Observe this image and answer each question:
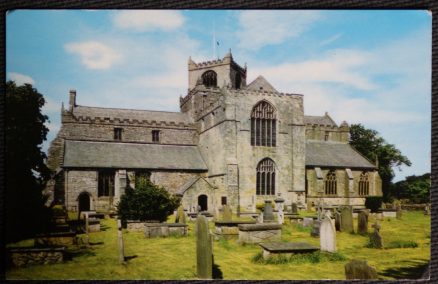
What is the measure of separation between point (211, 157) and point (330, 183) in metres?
11.3

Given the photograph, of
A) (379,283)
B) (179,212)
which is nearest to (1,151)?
(379,283)

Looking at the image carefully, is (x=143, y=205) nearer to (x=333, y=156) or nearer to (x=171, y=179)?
(x=171, y=179)

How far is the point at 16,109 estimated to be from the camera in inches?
646

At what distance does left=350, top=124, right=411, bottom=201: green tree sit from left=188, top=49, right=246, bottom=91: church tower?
18322 mm

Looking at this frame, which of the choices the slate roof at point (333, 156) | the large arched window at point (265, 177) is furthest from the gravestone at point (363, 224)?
the slate roof at point (333, 156)

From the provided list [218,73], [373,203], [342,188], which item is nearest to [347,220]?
[373,203]

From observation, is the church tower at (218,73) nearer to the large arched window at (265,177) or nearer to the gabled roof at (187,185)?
the large arched window at (265,177)

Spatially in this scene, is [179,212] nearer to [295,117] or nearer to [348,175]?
[295,117]

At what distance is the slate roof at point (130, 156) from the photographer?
25.6 metres

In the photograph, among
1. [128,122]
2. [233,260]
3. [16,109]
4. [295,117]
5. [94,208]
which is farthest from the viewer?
[128,122]

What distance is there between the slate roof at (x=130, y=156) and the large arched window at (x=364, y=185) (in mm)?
14955

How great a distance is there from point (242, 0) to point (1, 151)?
6.50 metres

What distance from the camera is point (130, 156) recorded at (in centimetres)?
2752

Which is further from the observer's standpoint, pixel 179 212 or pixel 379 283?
pixel 179 212
